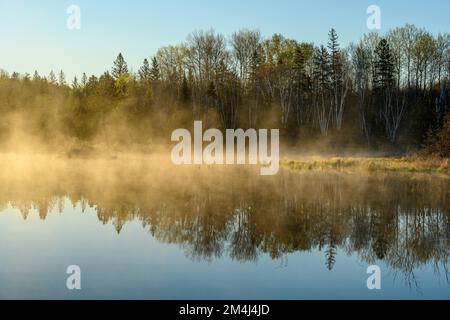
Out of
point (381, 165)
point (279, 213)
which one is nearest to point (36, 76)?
point (381, 165)

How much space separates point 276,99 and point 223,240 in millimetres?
43147

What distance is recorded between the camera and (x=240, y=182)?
2312cm

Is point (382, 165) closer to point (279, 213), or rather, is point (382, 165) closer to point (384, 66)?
point (279, 213)

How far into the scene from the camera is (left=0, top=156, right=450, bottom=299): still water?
8.47 m

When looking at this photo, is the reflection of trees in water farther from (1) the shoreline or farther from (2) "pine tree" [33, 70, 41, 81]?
(2) "pine tree" [33, 70, 41, 81]

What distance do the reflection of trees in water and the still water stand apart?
0.04 m

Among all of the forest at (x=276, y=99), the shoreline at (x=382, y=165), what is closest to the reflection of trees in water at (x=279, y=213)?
the shoreline at (x=382, y=165)

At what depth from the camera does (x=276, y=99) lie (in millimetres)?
53938

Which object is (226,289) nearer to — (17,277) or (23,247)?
(17,277)

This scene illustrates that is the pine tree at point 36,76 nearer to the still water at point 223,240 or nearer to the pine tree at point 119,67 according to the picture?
the pine tree at point 119,67

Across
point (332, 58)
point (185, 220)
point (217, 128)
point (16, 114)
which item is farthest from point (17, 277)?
point (16, 114)

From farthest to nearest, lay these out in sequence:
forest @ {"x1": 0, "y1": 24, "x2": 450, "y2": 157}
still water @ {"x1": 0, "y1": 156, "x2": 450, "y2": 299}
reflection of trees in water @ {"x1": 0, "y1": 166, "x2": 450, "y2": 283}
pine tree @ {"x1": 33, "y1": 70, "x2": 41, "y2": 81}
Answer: pine tree @ {"x1": 33, "y1": 70, "x2": 41, "y2": 81}, forest @ {"x1": 0, "y1": 24, "x2": 450, "y2": 157}, reflection of trees in water @ {"x1": 0, "y1": 166, "x2": 450, "y2": 283}, still water @ {"x1": 0, "y1": 156, "x2": 450, "y2": 299}

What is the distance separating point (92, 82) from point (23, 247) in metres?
55.9

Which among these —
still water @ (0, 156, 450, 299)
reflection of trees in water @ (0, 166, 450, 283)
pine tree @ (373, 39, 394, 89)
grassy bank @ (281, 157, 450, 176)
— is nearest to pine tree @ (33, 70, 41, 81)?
pine tree @ (373, 39, 394, 89)
